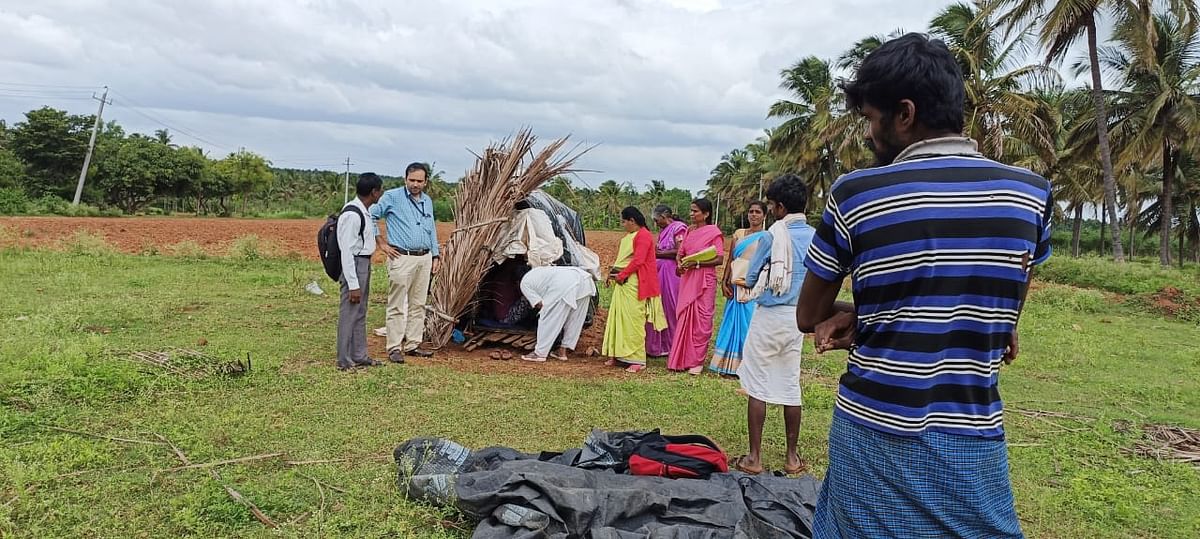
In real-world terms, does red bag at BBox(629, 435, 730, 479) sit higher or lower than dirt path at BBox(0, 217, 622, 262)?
higher

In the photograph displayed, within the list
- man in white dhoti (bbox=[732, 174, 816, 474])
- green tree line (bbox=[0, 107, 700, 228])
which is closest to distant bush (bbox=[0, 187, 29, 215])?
green tree line (bbox=[0, 107, 700, 228])

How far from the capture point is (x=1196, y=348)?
400 inches

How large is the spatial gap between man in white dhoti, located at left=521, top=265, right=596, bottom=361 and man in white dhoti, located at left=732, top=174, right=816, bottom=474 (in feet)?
10.5

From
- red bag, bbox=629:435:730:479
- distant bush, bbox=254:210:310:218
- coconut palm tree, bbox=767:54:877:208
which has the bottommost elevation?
red bag, bbox=629:435:730:479

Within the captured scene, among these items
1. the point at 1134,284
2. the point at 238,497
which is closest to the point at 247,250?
the point at 238,497

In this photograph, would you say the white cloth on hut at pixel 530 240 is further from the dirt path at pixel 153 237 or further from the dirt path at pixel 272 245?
the dirt path at pixel 153 237

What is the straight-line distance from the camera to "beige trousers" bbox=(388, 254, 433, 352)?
716 centimetres

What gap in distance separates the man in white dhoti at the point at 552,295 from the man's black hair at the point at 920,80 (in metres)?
5.93

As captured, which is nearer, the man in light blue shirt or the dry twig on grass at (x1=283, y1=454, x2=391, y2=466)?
the dry twig on grass at (x1=283, y1=454, x2=391, y2=466)

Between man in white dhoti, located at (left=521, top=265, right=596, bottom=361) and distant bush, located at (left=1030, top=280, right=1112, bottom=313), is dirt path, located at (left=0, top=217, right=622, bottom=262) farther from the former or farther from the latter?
distant bush, located at (left=1030, top=280, right=1112, bottom=313)

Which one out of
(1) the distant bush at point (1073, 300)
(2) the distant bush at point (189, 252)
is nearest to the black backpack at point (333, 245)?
(2) the distant bush at point (189, 252)

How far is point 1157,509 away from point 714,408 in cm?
287

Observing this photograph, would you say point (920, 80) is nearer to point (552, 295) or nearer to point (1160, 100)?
point (552, 295)

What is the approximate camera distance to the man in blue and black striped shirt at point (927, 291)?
65.9 inches
